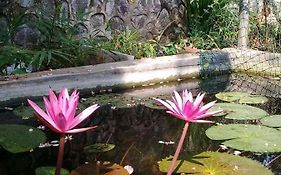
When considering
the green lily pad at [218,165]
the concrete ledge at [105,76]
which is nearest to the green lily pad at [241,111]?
the green lily pad at [218,165]

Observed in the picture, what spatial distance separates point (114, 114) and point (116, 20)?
2.39 meters

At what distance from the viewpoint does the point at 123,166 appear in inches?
78.5

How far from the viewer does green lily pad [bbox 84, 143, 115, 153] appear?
220 cm

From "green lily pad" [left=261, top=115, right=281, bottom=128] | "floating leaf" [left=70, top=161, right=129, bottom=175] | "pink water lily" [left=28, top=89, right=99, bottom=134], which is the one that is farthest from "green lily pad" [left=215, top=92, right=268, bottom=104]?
"pink water lily" [left=28, top=89, right=99, bottom=134]

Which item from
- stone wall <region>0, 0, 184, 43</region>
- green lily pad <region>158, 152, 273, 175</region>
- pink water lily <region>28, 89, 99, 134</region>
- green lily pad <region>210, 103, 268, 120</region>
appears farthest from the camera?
stone wall <region>0, 0, 184, 43</region>

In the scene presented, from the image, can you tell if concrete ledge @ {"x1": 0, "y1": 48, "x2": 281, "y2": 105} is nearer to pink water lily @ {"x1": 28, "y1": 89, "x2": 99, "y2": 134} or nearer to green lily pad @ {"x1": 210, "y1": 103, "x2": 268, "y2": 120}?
green lily pad @ {"x1": 210, "y1": 103, "x2": 268, "y2": 120}

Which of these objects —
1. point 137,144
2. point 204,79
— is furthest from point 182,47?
point 137,144

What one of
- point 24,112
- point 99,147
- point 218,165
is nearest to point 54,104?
point 218,165

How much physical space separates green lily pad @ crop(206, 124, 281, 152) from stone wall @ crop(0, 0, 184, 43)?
91.3 inches

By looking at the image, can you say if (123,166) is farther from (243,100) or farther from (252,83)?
(252,83)

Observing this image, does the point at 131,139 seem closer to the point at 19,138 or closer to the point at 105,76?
the point at 19,138

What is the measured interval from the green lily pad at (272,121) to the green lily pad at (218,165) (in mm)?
617

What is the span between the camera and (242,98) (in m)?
3.33

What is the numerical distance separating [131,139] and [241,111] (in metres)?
0.81
